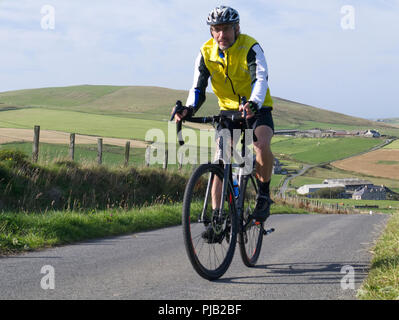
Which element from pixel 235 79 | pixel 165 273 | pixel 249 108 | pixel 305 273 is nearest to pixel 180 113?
pixel 249 108

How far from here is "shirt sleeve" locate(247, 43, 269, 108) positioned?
506cm

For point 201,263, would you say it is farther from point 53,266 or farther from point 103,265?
point 53,266

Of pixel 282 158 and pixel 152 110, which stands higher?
pixel 152 110

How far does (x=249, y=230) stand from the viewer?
5.73 meters

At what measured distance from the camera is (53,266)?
5.28m

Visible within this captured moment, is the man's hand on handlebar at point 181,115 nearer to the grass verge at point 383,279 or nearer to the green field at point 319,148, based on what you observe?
the grass verge at point 383,279

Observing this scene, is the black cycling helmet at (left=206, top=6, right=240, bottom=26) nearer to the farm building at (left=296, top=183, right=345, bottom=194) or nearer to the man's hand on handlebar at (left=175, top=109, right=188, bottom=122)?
the man's hand on handlebar at (left=175, top=109, right=188, bottom=122)

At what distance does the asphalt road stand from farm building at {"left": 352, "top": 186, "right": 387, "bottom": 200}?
77.0 meters

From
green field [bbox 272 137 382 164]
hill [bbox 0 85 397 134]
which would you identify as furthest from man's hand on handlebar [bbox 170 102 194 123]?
hill [bbox 0 85 397 134]

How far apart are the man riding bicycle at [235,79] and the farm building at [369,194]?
78322mm

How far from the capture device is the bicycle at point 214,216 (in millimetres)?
4562

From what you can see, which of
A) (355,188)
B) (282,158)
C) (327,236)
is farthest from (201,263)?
(282,158)

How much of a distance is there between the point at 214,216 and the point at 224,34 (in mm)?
1807
